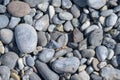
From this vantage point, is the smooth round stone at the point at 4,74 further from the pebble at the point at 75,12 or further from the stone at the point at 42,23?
the pebble at the point at 75,12

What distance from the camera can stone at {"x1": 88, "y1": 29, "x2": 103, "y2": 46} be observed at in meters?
2.09

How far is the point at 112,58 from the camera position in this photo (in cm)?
209

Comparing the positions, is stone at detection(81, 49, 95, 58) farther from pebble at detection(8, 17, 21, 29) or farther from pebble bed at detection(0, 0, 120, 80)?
pebble at detection(8, 17, 21, 29)

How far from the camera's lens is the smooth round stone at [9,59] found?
207cm

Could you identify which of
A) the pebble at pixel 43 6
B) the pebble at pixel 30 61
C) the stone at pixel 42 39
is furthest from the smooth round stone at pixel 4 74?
the pebble at pixel 43 6

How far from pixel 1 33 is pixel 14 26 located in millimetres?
80

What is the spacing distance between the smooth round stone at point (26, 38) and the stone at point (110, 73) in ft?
1.28

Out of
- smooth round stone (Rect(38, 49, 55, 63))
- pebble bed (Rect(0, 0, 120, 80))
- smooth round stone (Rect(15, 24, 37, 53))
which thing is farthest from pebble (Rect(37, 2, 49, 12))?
smooth round stone (Rect(38, 49, 55, 63))

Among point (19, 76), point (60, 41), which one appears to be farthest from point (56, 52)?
point (19, 76)

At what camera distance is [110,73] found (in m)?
→ 2.05

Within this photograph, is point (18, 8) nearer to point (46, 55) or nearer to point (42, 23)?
point (42, 23)

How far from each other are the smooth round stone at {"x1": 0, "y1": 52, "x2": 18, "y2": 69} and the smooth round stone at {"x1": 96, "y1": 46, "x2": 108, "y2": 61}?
44 cm

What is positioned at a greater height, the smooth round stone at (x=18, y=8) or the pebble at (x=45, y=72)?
the smooth round stone at (x=18, y=8)

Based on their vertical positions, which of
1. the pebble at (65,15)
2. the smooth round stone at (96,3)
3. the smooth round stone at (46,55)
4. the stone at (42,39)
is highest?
the smooth round stone at (96,3)
